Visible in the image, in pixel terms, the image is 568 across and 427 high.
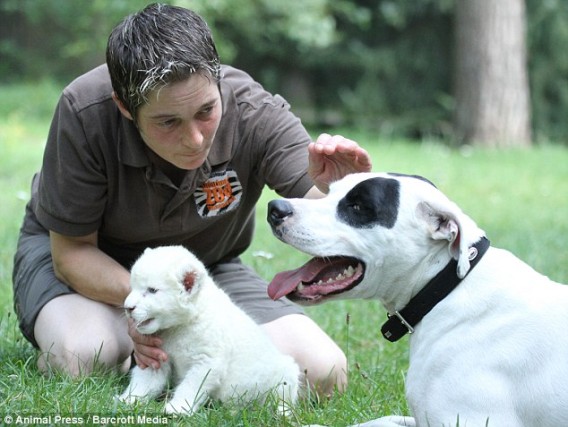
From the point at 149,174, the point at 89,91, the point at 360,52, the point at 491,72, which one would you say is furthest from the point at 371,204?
the point at 360,52

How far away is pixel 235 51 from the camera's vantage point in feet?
51.8

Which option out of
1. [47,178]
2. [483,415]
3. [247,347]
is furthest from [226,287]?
[483,415]

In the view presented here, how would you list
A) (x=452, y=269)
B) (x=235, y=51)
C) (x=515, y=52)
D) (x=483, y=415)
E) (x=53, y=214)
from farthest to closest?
(x=235, y=51), (x=515, y=52), (x=53, y=214), (x=452, y=269), (x=483, y=415)

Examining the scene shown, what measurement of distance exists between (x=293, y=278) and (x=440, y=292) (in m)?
0.50

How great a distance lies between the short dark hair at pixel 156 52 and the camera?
3271 millimetres

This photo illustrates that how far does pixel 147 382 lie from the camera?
3469mm

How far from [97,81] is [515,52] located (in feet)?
32.3

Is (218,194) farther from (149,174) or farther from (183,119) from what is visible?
A: (183,119)

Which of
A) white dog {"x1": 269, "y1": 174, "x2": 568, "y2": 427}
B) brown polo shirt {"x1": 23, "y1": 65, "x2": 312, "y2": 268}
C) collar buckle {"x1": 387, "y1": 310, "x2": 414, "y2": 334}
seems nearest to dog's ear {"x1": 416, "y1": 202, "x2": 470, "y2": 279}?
white dog {"x1": 269, "y1": 174, "x2": 568, "y2": 427}

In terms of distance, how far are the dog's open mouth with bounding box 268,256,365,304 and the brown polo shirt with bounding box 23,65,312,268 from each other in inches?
26.3

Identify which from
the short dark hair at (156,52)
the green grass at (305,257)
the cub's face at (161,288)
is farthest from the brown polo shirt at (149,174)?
the green grass at (305,257)

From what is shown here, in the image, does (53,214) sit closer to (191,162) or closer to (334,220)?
(191,162)

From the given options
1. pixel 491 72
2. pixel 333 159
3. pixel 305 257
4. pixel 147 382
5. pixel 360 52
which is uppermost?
pixel 333 159

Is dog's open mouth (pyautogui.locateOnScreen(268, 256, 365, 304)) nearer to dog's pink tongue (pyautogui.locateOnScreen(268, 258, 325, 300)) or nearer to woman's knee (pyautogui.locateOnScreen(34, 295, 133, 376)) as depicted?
dog's pink tongue (pyautogui.locateOnScreen(268, 258, 325, 300))
